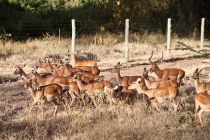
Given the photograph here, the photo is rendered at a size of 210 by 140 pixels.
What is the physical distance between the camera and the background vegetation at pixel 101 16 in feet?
75.9

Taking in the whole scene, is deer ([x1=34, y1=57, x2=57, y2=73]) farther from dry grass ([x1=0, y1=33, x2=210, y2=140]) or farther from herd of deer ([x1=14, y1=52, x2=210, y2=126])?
herd of deer ([x1=14, y1=52, x2=210, y2=126])

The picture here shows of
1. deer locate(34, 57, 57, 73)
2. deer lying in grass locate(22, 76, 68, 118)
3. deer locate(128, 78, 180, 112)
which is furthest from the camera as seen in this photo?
deer locate(34, 57, 57, 73)

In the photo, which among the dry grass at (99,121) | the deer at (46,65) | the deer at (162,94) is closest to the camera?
the dry grass at (99,121)

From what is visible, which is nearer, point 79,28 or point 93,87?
point 93,87

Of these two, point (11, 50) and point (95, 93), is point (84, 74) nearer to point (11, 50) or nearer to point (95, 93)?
point (95, 93)

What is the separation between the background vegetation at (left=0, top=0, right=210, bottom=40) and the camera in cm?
2314

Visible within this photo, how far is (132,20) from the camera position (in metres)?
26.3

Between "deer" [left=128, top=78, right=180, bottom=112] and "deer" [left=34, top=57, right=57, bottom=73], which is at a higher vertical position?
"deer" [left=34, top=57, right=57, bottom=73]

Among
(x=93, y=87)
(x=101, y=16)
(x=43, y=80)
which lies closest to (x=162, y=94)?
(x=93, y=87)

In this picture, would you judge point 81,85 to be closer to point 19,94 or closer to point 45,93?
point 45,93

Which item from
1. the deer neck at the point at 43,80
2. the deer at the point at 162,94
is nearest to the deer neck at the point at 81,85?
the deer neck at the point at 43,80

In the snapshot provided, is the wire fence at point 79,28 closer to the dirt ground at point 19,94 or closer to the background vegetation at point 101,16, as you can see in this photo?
the background vegetation at point 101,16

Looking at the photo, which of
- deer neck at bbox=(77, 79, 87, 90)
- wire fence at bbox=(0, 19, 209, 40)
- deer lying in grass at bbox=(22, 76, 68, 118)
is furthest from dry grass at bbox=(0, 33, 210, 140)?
wire fence at bbox=(0, 19, 209, 40)

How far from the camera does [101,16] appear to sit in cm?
2583
